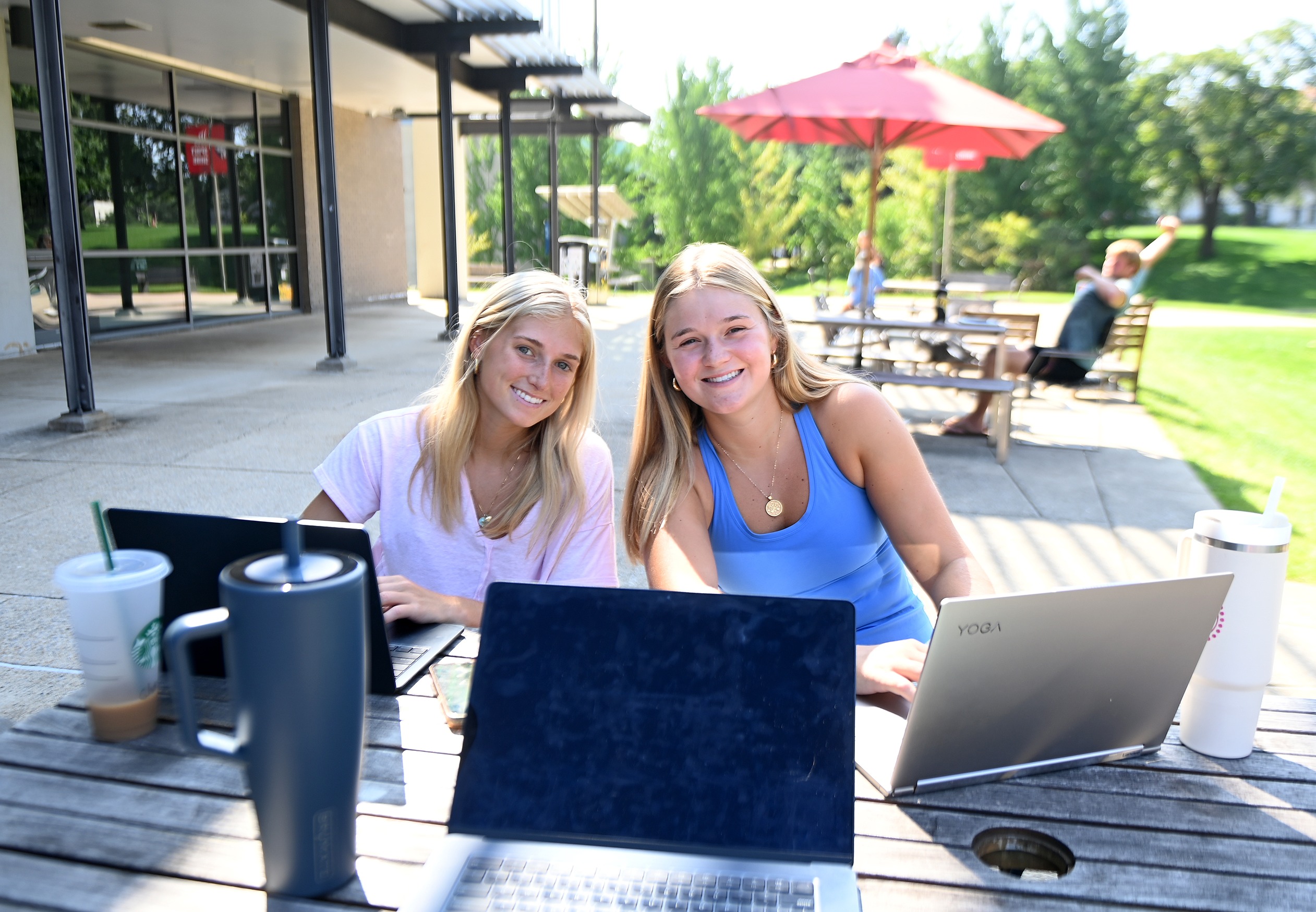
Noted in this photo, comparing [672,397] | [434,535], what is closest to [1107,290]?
[672,397]

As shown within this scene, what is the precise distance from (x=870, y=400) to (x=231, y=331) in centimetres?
1135

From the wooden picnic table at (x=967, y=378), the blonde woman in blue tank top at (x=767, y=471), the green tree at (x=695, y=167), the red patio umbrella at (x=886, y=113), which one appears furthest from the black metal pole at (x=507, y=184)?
the green tree at (x=695, y=167)

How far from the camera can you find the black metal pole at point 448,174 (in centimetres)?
976

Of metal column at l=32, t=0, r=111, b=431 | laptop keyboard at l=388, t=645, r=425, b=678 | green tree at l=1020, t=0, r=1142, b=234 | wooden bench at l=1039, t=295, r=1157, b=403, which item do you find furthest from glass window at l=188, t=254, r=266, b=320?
green tree at l=1020, t=0, r=1142, b=234

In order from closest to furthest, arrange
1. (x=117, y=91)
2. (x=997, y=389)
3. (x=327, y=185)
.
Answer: (x=997, y=389)
(x=327, y=185)
(x=117, y=91)

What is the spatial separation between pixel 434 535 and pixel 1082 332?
626 centimetres

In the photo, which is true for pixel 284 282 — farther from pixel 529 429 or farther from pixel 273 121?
pixel 529 429

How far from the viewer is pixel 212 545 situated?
1.18m

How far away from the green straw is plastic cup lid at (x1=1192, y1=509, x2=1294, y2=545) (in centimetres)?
121

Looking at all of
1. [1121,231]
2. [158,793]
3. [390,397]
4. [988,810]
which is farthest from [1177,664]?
[1121,231]

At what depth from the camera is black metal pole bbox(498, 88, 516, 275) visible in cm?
1148

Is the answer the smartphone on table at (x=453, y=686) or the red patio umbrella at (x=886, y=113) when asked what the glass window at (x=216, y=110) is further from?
the smartphone on table at (x=453, y=686)

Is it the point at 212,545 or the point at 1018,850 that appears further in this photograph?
the point at 212,545

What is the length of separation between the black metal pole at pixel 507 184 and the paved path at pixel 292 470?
2.84m
